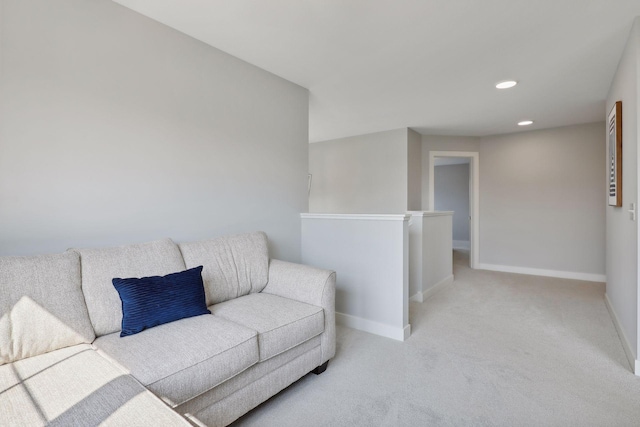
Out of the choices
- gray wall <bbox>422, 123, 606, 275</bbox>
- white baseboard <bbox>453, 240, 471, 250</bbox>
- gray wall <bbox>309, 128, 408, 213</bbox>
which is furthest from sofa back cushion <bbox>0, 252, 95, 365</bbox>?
white baseboard <bbox>453, 240, 471, 250</bbox>

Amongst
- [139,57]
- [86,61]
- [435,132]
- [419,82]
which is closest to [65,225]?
[86,61]

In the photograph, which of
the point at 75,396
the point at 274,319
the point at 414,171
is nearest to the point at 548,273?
the point at 414,171

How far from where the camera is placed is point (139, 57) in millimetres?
2039

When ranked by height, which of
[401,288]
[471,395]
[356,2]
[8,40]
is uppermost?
[356,2]

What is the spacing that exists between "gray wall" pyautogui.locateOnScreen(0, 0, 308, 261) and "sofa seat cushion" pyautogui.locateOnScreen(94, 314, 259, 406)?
0.79m

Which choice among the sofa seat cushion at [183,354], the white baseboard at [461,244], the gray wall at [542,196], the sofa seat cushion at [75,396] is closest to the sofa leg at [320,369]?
the sofa seat cushion at [183,354]

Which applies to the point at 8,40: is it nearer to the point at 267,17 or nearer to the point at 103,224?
the point at 103,224

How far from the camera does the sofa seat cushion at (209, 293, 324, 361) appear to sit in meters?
1.66

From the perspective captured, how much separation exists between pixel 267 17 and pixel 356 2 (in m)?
0.59

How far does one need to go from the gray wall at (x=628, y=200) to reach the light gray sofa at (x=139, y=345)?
2.09m

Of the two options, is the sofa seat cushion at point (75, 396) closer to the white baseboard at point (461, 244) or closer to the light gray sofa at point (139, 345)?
the light gray sofa at point (139, 345)

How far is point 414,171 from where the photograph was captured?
4996mm

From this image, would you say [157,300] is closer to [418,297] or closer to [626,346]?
[418,297]

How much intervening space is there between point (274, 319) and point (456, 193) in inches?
338
